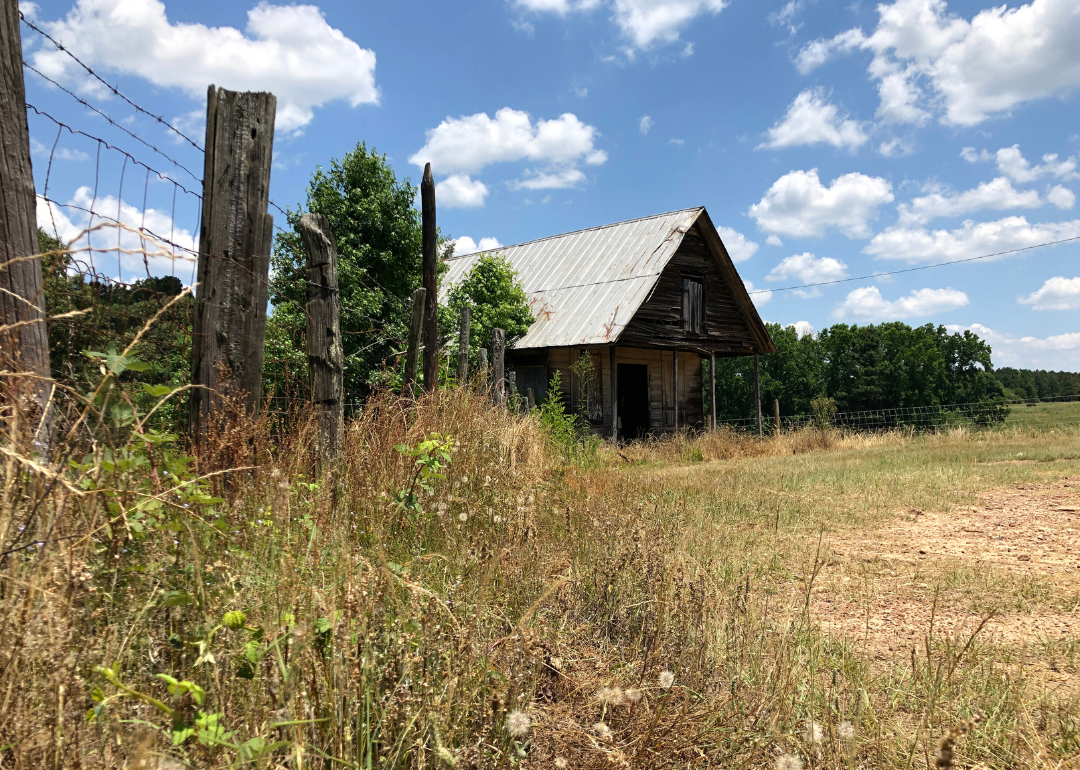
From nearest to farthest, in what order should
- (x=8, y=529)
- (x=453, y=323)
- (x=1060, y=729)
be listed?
(x=8, y=529) → (x=1060, y=729) → (x=453, y=323)

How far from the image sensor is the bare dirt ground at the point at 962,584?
2975 mm

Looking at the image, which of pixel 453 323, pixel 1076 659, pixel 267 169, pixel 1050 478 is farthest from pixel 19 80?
pixel 453 323

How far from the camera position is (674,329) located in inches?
674

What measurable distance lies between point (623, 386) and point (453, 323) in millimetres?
6363

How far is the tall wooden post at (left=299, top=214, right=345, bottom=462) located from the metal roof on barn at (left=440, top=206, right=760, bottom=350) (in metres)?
11.4

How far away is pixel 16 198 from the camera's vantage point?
2477mm

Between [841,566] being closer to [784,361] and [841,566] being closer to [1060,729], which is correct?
[1060,729]

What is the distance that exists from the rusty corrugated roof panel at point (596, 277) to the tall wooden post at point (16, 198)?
12.8 meters

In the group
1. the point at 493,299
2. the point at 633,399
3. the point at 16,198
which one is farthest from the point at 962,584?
the point at 633,399

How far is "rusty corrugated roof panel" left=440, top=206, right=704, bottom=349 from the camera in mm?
15695

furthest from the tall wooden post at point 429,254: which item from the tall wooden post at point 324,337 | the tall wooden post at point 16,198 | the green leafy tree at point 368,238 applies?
the green leafy tree at point 368,238

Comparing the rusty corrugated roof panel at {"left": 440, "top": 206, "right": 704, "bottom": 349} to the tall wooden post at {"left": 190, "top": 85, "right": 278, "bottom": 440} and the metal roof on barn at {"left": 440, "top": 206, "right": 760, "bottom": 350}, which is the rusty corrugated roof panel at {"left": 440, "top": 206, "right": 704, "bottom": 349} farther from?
the tall wooden post at {"left": 190, "top": 85, "right": 278, "bottom": 440}

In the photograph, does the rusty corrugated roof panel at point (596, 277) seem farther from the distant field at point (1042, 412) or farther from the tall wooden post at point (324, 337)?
the distant field at point (1042, 412)

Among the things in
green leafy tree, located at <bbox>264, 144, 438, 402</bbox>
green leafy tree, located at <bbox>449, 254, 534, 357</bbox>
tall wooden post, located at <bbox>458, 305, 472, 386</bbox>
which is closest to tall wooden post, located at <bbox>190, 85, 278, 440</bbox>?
tall wooden post, located at <bbox>458, 305, 472, 386</bbox>
